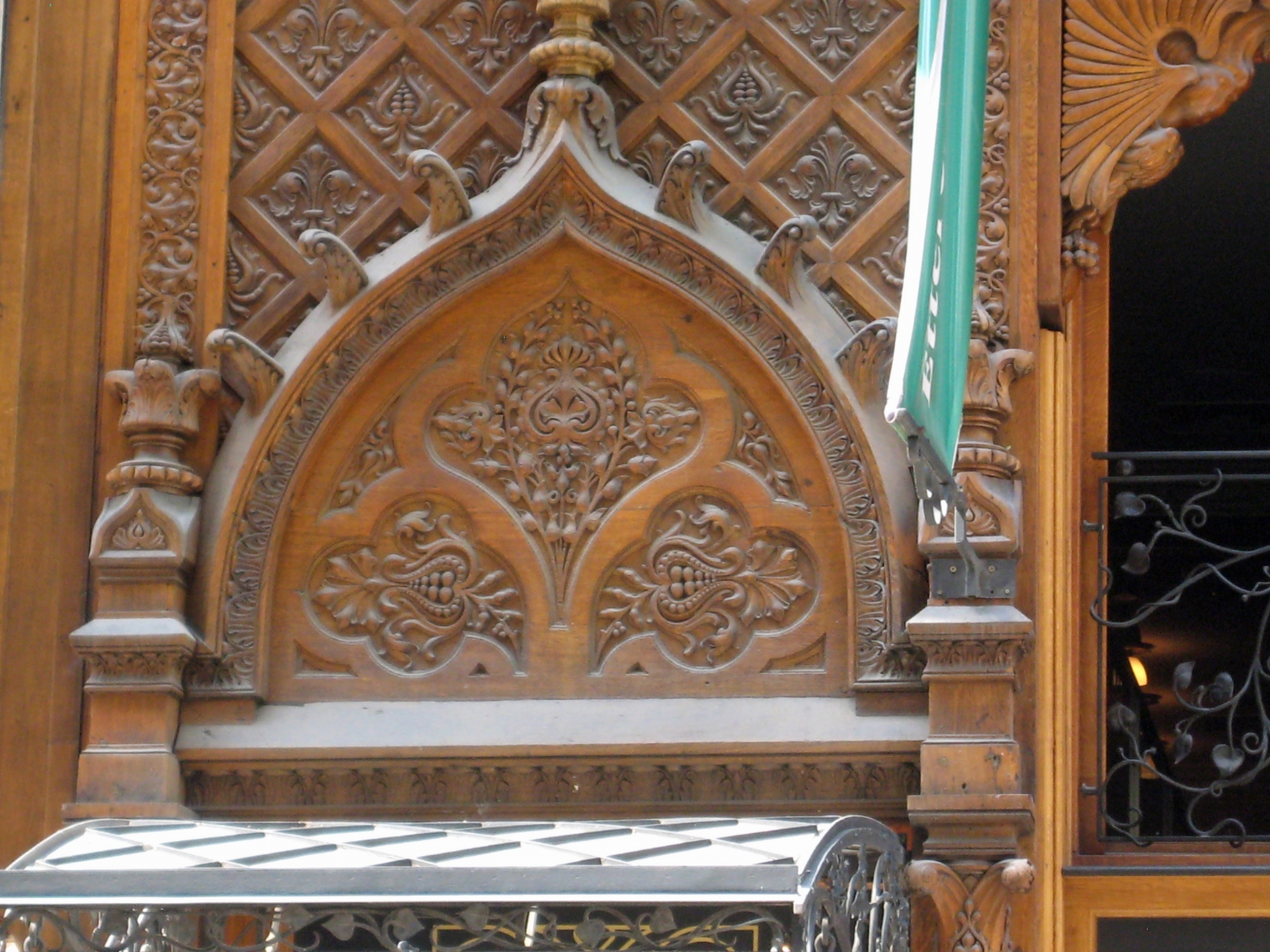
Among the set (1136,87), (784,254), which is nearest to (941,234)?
(784,254)

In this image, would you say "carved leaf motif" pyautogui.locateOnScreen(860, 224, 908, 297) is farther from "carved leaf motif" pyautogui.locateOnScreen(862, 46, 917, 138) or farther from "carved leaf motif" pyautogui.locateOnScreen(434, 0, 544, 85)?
"carved leaf motif" pyautogui.locateOnScreen(434, 0, 544, 85)

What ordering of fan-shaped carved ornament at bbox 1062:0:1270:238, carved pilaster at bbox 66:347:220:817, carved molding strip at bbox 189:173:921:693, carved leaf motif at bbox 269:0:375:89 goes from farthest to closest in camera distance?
carved leaf motif at bbox 269:0:375:89, fan-shaped carved ornament at bbox 1062:0:1270:238, carved molding strip at bbox 189:173:921:693, carved pilaster at bbox 66:347:220:817

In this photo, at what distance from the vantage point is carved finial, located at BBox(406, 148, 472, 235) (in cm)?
581

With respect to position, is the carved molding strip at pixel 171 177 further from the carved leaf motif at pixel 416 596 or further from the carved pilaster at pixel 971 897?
the carved pilaster at pixel 971 897

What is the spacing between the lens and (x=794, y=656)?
18.9 feet

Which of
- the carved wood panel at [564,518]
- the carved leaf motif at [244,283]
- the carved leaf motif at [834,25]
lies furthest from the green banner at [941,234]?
the carved leaf motif at [244,283]

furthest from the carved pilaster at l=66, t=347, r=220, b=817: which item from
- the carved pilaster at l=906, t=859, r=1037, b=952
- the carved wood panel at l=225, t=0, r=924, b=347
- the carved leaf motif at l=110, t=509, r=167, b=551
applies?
the carved pilaster at l=906, t=859, r=1037, b=952

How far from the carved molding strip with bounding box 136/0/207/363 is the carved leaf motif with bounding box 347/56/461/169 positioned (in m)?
0.45

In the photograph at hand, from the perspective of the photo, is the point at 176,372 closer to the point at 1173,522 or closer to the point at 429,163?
the point at 429,163

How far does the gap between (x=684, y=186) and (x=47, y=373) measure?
1787 millimetres

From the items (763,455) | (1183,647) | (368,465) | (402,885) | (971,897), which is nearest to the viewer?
(402,885)

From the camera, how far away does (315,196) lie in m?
6.12

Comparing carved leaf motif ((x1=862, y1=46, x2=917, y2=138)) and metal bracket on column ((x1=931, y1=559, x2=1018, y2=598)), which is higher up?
carved leaf motif ((x1=862, y1=46, x2=917, y2=138))

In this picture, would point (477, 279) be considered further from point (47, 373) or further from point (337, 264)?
point (47, 373)
